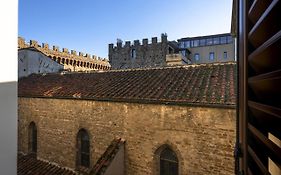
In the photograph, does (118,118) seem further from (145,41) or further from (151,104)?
(145,41)

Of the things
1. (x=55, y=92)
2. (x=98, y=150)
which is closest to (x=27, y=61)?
(x=55, y=92)

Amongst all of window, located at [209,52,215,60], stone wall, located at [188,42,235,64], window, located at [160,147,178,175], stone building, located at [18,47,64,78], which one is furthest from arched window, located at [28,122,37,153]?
window, located at [209,52,215,60]

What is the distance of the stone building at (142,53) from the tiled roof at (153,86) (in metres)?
19.8

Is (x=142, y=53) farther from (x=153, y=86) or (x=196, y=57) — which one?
(x=153, y=86)

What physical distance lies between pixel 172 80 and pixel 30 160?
8.40 meters

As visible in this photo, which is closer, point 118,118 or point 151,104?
point 151,104

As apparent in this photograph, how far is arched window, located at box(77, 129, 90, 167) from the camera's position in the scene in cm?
1067

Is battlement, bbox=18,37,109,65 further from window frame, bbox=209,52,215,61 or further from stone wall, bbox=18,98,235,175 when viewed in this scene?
window frame, bbox=209,52,215,61

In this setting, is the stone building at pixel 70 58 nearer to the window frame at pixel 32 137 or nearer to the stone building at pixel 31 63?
the stone building at pixel 31 63

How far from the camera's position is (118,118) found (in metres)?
9.59

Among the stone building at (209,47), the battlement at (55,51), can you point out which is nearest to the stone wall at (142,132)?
the battlement at (55,51)

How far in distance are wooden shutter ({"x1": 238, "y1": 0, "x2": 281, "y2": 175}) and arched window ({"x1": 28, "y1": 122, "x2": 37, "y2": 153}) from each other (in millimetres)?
13185

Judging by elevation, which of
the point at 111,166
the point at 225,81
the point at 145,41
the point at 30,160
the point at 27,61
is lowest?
the point at 30,160

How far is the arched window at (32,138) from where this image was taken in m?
13.0
